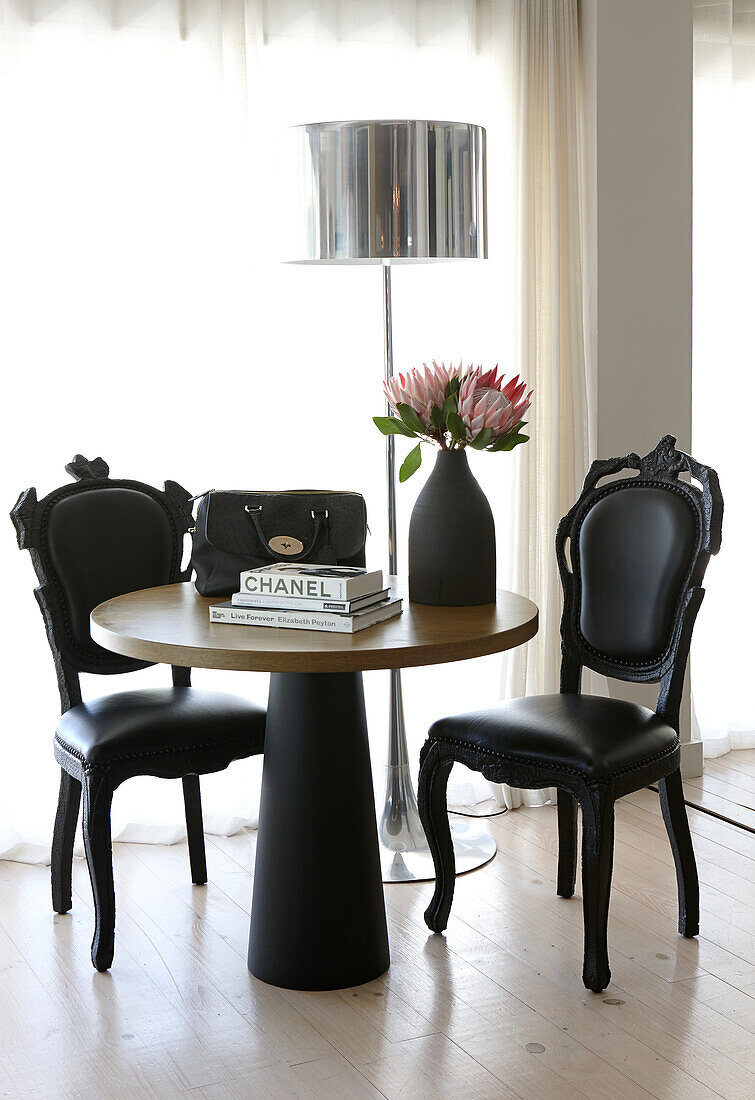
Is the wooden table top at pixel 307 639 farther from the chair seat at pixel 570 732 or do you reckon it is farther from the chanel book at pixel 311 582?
the chair seat at pixel 570 732

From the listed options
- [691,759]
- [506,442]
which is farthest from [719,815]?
[506,442]

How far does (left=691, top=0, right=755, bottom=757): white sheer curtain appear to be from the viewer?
158 inches

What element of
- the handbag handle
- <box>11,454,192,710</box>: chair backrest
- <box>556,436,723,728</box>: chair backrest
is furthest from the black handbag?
<box>556,436,723,728</box>: chair backrest

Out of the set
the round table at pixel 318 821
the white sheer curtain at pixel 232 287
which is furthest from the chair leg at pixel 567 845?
the white sheer curtain at pixel 232 287

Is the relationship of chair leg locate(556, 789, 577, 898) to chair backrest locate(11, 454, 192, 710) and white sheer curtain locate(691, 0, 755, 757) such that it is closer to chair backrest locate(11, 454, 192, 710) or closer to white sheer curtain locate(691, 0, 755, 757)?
chair backrest locate(11, 454, 192, 710)

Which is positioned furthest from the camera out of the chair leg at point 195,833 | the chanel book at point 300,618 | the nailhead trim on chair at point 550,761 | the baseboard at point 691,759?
the baseboard at point 691,759

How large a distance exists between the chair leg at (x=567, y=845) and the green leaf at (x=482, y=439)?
0.94 m

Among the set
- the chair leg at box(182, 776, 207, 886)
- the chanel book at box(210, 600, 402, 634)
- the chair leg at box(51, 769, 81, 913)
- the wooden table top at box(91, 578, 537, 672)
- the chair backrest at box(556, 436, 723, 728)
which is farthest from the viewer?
the chair leg at box(182, 776, 207, 886)

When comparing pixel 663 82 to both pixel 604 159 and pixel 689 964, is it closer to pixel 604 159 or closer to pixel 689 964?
pixel 604 159

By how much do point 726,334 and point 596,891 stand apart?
2.32 metres

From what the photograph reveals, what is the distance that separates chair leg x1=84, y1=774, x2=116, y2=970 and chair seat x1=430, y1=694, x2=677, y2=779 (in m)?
0.74

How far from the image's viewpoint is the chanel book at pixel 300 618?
2.29 meters

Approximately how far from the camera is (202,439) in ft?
11.2

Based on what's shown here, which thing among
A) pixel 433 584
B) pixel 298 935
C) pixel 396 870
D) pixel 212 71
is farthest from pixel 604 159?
pixel 298 935
